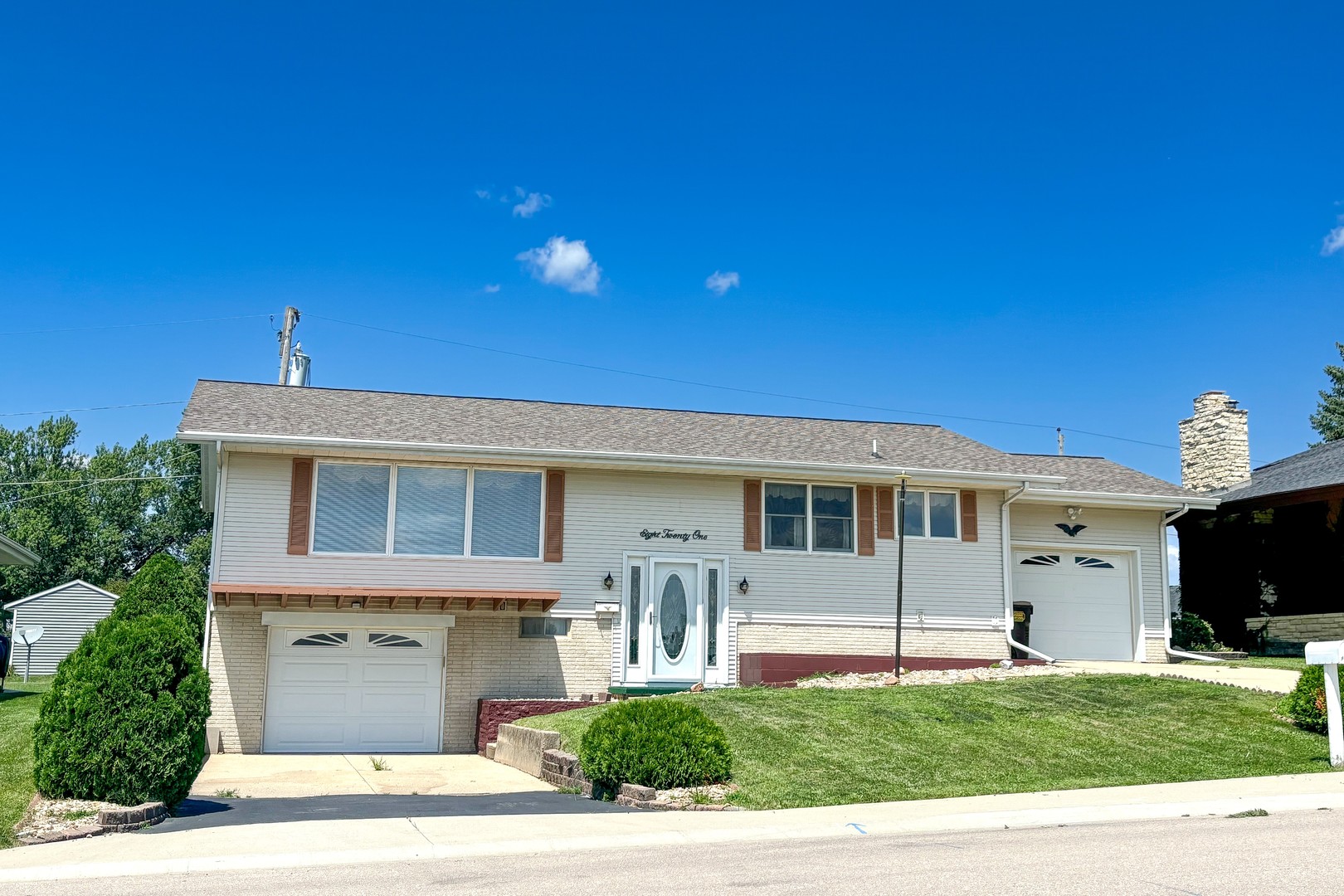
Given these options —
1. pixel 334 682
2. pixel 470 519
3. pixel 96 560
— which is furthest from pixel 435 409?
pixel 96 560

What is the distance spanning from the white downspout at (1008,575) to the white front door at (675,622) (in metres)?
5.33

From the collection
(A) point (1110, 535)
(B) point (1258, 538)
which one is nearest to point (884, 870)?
(A) point (1110, 535)

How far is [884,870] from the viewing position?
25.2 ft

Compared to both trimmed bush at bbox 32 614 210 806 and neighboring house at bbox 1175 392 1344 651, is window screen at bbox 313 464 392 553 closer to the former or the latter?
trimmed bush at bbox 32 614 210 806

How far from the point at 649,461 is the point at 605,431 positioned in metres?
2.03

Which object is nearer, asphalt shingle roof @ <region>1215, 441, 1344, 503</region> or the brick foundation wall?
the brick foundation wall

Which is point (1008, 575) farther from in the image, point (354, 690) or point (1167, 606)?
point (354, 690)

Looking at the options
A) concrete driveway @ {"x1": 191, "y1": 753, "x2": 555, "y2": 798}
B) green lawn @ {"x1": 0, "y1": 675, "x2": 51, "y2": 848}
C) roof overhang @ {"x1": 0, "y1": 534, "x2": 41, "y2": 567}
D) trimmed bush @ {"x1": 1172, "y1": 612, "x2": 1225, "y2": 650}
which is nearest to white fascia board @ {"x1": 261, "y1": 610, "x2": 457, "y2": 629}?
concrete driveway @ {"x1": 191, "y1": 753, "x2": 555, "y2": 798}

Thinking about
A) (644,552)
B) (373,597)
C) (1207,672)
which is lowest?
(1207,672)

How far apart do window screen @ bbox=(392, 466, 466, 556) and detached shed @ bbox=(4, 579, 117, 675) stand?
27683 mm

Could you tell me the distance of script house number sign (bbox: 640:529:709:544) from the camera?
63.8ft

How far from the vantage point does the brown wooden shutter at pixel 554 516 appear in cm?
1894

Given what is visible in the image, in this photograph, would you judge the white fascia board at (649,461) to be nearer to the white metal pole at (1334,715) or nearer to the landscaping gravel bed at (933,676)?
the landscaping gravel bed at (933,676)

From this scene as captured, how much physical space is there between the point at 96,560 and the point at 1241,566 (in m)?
48.7
